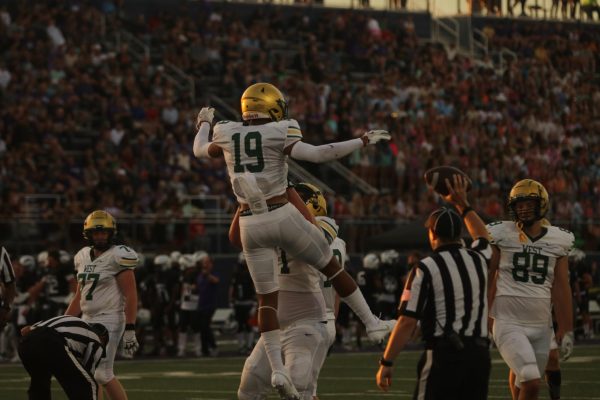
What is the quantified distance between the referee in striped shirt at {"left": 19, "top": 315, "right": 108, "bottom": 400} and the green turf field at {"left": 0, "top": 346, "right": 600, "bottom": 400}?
4.83 m

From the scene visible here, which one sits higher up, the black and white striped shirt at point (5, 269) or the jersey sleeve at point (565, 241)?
the jersey sleeve at point (565, 241)

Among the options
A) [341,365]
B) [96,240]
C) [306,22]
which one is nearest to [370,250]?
[341,365]

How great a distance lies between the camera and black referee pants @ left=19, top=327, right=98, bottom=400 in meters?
9.70

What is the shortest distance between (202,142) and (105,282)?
2112 mm

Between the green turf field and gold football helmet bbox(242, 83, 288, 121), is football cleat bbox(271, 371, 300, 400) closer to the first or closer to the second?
gold football helmet bbox(242, 83, 288, 121)

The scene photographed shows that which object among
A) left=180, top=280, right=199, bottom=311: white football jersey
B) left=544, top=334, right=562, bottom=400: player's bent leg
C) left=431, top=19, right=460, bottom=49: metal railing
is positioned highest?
left=431, top=19, right=460, bottom=49: metal railing

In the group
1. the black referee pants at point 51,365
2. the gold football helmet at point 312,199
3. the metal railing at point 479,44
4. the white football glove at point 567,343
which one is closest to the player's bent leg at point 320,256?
the gold football helmet at point 312,199

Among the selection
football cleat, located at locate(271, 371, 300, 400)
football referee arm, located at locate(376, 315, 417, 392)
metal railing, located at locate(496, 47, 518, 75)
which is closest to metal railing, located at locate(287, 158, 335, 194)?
metal railing, located at locate(496, 47, 518, 75)

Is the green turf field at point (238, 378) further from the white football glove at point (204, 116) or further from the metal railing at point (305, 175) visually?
the metal railing at point (305, 175)

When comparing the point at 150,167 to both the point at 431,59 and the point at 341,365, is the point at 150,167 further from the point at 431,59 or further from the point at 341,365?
the point at 431,59

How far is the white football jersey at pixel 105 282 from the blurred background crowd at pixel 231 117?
330 inches

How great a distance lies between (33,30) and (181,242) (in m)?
6.18

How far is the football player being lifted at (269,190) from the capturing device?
9766 millimetres

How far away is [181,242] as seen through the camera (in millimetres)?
24078
